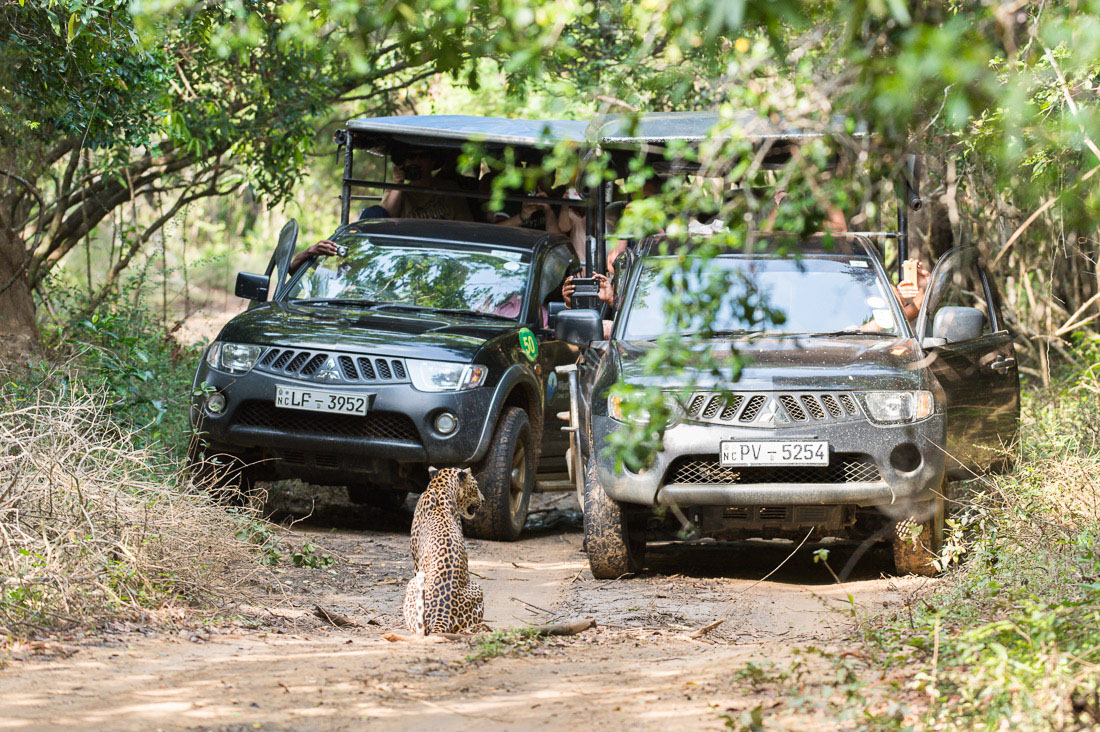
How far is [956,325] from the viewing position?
653 cm

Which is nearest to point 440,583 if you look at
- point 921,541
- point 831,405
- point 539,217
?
point 831,405

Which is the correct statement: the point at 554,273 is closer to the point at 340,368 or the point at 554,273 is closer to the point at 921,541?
the point at 340,368

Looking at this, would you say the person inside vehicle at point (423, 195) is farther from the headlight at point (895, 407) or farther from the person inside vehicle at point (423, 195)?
the headlight at point (895, 407)

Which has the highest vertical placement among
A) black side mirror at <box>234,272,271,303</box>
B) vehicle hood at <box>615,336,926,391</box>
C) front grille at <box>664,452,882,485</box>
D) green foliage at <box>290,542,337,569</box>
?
black side mirror at <box>234,272,271,303</box>

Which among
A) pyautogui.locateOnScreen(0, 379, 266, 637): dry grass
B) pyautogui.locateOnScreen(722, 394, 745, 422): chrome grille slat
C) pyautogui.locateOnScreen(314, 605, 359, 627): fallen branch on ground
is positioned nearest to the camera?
pyautogui.locateOnScreen(0, 379, 266, 637): dry grass

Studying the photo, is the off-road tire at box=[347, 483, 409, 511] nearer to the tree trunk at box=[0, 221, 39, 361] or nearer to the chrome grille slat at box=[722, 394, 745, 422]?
the tree trunk at box=[0, 221, 39, 361]

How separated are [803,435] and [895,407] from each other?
50cm

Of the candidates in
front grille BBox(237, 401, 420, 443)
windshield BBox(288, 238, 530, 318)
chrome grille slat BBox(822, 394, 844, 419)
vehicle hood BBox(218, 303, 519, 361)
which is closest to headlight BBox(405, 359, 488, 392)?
vehicle hood BBox(218, 303, 519, 361)

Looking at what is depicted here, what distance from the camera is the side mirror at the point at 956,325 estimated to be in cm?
653

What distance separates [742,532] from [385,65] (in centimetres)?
907

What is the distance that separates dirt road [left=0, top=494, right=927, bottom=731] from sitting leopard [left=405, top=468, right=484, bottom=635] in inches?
7.5

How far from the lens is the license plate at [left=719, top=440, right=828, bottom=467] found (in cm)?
595

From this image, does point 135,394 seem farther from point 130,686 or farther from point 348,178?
point 130,686

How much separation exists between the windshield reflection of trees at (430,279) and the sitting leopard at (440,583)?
114 inches
